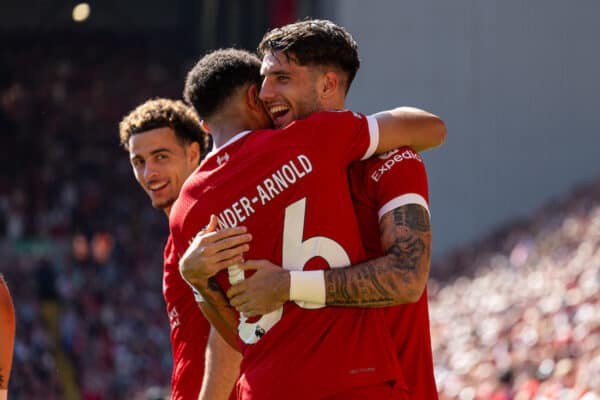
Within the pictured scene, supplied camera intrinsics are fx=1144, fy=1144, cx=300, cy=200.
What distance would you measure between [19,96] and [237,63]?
86.7ft

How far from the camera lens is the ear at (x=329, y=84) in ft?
10.7

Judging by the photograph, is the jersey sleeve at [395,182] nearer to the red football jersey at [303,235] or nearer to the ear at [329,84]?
the red football jersey at [303,235]

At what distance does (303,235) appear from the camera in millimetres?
3031

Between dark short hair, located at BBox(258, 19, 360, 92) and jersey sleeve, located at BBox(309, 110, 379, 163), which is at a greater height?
dark short hair, located at BBox(258, 19, 360, 92)

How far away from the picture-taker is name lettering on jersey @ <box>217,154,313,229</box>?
120 inches

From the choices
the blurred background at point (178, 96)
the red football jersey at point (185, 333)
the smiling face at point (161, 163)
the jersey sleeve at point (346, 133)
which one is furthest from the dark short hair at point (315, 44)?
the blurred background at point (178, 96)

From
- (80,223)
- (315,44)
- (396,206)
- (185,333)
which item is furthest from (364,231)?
(80,223)

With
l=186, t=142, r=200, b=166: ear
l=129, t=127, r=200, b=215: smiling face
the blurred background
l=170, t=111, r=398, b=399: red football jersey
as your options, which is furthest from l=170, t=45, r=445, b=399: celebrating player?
the blurred background

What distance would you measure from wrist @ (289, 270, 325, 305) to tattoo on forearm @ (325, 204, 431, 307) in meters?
0.02

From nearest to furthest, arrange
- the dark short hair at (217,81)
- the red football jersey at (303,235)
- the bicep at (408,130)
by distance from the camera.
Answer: the red football jersey at (303,235), the bicep at (408,130), the dark short hair at (217,81)

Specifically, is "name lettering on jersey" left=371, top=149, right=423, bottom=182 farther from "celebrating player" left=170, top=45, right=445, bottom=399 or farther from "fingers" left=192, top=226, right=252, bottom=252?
"fingers" left=192, top=226, right=252, bottom=252

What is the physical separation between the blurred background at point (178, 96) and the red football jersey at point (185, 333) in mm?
11773

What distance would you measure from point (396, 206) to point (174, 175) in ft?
5.42

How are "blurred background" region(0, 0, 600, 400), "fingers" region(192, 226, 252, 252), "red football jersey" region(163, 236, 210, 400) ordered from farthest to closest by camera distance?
"blurred background" region(0, 0, 600, 400) < "red football jersey" region(163, 236, 210, 400) < "fingers" region(192, 226, 252, 252)
